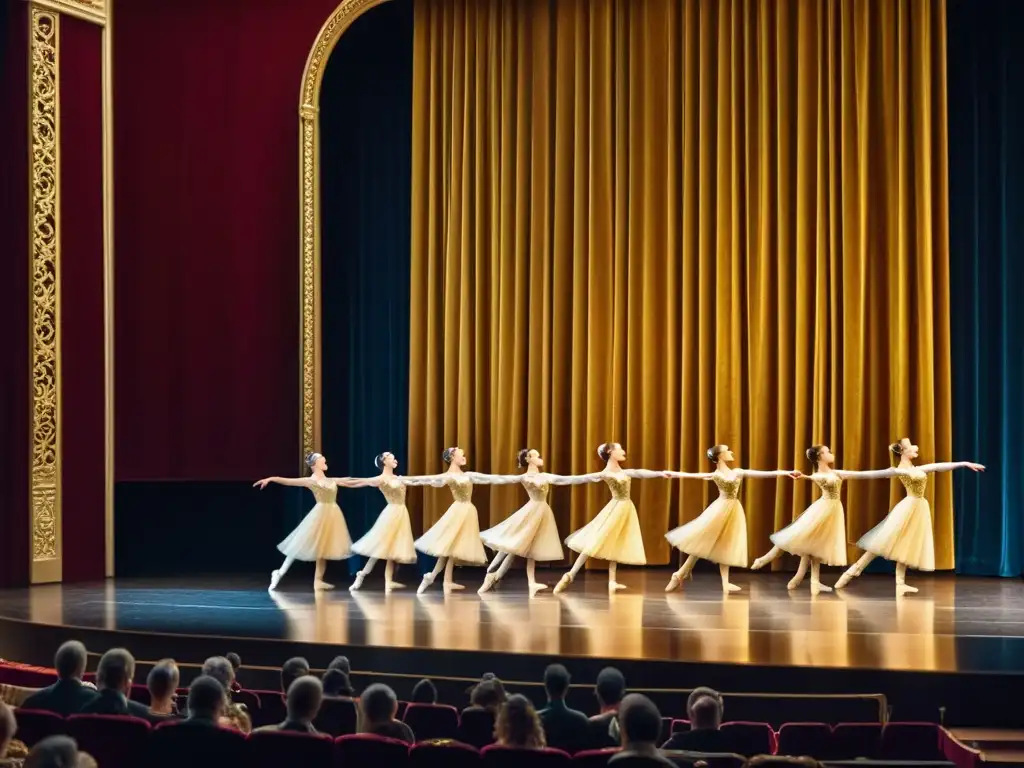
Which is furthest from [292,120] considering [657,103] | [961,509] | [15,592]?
[961,509]

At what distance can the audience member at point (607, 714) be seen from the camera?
5094 mm

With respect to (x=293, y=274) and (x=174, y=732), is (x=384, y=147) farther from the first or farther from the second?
(x=174, y=732)

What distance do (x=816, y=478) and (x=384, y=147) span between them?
5444 mm

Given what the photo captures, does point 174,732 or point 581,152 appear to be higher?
point 581,152

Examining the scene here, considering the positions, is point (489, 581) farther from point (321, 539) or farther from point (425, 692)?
point (425, 692)

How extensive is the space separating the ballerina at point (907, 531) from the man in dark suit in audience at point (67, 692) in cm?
688

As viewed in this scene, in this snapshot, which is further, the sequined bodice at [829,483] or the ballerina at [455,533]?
the ballerina at [455,533]

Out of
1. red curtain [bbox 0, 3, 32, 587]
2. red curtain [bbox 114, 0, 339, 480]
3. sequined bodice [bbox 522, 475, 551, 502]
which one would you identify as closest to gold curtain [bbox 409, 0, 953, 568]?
red curtain [bbox 114, 0, 339, 480]

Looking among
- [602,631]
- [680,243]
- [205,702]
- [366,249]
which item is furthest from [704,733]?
[366,249]

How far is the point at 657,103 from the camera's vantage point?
12734mm

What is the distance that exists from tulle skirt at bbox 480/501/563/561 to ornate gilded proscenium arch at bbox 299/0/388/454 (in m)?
2.71

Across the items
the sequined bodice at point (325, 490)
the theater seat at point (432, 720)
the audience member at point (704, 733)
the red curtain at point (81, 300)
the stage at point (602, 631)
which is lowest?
the stage at point (602, 631)

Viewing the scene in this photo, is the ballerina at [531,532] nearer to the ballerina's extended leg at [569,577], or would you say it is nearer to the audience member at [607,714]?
the ballerina's extended leg at [569,577]

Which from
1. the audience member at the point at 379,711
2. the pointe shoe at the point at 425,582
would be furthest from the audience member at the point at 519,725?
the pointe shoe at the point at 425,582
